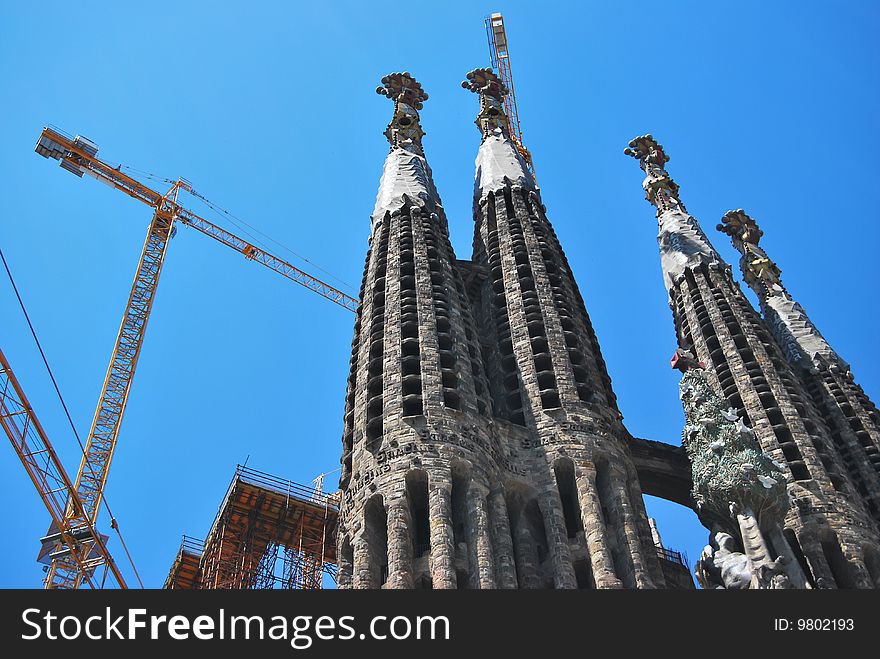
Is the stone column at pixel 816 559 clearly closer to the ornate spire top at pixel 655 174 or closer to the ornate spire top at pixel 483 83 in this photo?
the ornate spire top at pixel 655 174

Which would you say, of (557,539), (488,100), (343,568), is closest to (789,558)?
(557,539)

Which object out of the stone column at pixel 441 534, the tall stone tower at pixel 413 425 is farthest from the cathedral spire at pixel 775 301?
the stone column at pixel 441 534

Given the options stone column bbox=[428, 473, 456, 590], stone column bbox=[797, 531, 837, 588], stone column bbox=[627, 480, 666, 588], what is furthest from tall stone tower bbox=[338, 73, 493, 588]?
→ stone column bbox=[797, 531, 837, 588]

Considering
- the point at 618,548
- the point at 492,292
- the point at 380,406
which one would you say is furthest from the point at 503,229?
the point at 618,548

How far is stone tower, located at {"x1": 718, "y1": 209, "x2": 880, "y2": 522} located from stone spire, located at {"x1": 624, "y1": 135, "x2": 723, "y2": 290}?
13.1 feet

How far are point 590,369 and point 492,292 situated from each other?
8.60 m

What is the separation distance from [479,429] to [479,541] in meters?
6.02

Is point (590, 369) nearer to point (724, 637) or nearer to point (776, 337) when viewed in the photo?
point (776, 337)

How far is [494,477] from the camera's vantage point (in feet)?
139

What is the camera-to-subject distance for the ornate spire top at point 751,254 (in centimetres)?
6988

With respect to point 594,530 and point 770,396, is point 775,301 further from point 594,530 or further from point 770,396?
point 594,530

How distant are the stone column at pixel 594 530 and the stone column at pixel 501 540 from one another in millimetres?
2802

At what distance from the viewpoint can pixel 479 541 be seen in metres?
38.6

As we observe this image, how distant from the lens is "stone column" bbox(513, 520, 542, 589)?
40.0 meters
